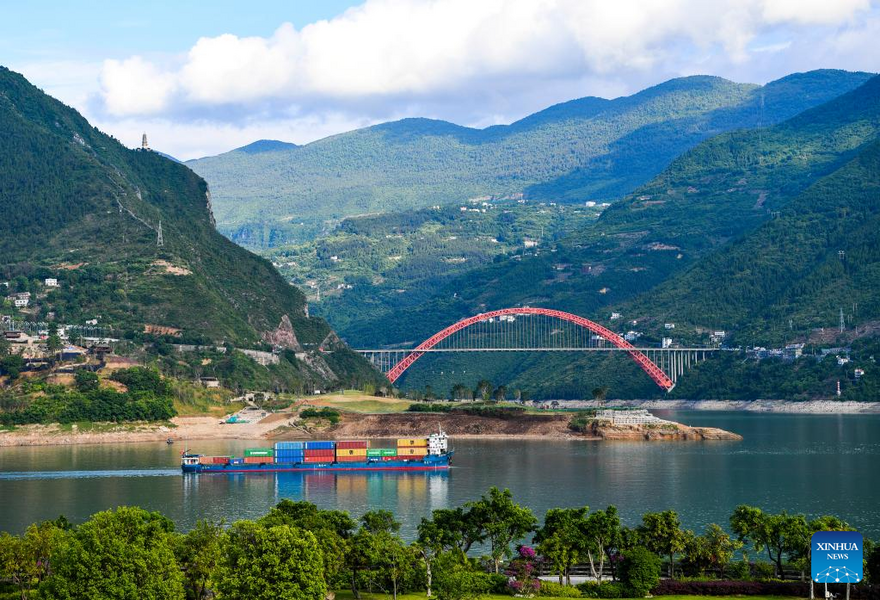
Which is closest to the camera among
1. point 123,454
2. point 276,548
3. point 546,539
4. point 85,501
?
point 276,548

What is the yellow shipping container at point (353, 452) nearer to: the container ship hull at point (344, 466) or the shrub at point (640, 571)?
the container ship hull at point (344, 466)

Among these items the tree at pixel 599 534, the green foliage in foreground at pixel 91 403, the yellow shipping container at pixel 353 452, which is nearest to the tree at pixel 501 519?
the tree at pixel 599 534

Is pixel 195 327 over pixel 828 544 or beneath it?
over

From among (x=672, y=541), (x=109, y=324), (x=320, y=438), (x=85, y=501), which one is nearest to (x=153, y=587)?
(x=672, y=541)

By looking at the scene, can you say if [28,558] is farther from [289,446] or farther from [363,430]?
[363,430]

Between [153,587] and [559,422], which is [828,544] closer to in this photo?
[153,587]

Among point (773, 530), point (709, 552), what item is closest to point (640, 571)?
point (709, 552)
